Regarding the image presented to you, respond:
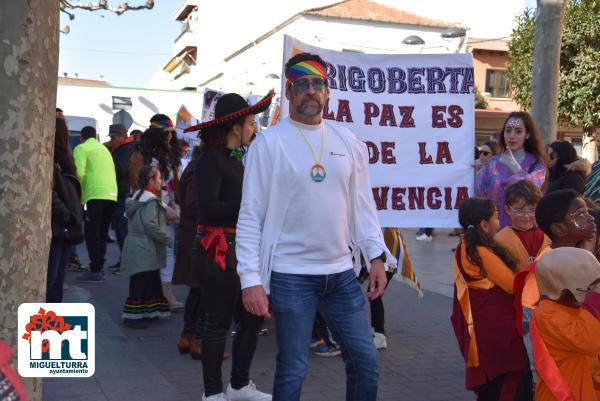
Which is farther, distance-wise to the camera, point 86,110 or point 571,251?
point 86,110

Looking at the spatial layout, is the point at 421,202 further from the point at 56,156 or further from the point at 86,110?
the point at 86,110

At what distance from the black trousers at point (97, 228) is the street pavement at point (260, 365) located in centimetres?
116

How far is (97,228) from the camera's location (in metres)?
9.24

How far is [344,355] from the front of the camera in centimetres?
339

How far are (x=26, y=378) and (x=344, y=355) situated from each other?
140 cm

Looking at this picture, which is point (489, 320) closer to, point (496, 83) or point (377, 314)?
point (377, 314)

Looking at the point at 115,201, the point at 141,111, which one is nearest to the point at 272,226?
the point at 115,201

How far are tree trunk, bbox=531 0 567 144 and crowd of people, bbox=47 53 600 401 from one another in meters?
2.29

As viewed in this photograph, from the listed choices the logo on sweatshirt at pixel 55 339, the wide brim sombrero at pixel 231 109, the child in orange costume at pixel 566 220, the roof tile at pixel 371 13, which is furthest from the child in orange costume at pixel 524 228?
the roof tile at pixel 371 13

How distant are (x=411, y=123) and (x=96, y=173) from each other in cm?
513

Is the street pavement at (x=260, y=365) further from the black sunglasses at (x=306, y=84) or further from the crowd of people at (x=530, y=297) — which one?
the black sunglasses at (x=306, y=84)

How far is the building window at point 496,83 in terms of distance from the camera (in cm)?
3500

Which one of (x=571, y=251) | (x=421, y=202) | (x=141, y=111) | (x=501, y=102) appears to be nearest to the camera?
(x=571, y=251)

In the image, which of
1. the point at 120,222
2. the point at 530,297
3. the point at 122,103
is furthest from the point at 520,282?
the point at 122,103
